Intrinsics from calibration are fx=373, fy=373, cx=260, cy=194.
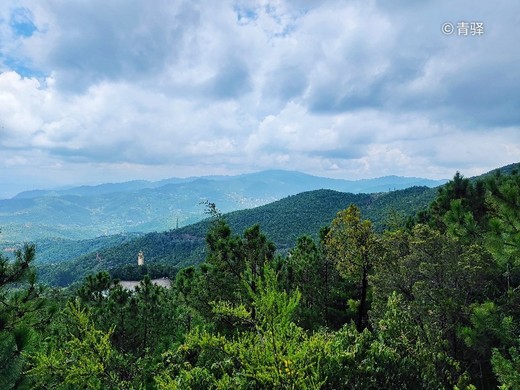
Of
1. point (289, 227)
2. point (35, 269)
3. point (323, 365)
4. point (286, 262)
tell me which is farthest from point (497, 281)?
point (289, 227)

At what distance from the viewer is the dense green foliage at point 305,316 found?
272 inches

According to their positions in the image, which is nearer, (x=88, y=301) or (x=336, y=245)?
(x=88, y=301)

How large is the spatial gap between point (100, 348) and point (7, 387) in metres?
1.75

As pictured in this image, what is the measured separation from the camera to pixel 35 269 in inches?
322

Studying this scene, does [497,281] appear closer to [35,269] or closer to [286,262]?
[286,262]

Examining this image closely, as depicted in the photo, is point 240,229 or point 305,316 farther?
point 240,229

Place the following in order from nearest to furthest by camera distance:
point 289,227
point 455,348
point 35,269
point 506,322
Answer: point 35,269 < point 506,322 < point 455,348 < point 289,227

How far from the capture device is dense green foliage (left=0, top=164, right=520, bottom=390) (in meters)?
6.90

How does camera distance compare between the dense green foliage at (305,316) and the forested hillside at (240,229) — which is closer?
the dense green foliage at (305,316)

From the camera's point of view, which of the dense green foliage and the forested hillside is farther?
the forested hillside

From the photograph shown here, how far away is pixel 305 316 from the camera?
17062 millimetres

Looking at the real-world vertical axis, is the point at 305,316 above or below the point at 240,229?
above

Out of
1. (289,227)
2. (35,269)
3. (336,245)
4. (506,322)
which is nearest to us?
(35,269)

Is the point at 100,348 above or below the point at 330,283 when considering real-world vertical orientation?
above
